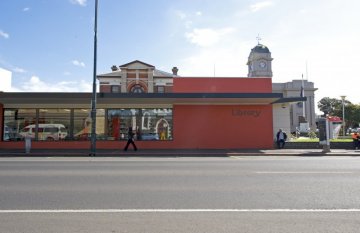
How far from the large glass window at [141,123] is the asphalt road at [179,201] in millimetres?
12895

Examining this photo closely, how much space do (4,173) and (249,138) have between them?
54.4 feet

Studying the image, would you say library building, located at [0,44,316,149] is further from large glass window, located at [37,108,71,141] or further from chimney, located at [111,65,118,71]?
chimney, located at [111,65,118,71]

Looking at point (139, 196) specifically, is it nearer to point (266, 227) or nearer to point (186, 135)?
point (266, 227)

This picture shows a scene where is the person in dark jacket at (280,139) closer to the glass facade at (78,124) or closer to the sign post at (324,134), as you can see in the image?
the sign post at (324,134)

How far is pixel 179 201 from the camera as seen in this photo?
7320 millimetres

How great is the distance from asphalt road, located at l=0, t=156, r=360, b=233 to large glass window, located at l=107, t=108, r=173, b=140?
12.9 m

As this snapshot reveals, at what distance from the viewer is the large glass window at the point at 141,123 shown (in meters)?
24.4

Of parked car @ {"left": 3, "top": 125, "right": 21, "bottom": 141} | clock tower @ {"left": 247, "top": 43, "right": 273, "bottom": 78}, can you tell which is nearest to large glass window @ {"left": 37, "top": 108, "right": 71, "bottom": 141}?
parked car @ {"left": 3, "top": 125, "right": 21, "bottom": 141}

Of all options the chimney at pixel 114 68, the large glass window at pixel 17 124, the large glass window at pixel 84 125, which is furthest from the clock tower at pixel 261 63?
the large glass window at pixel 17 124

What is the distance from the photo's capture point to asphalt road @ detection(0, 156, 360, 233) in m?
5.67

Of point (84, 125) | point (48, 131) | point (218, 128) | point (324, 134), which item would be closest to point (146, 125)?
point (84, 125)

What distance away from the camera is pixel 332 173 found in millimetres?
11180

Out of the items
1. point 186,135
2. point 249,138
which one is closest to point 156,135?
point 186,135

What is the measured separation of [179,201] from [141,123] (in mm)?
17383
